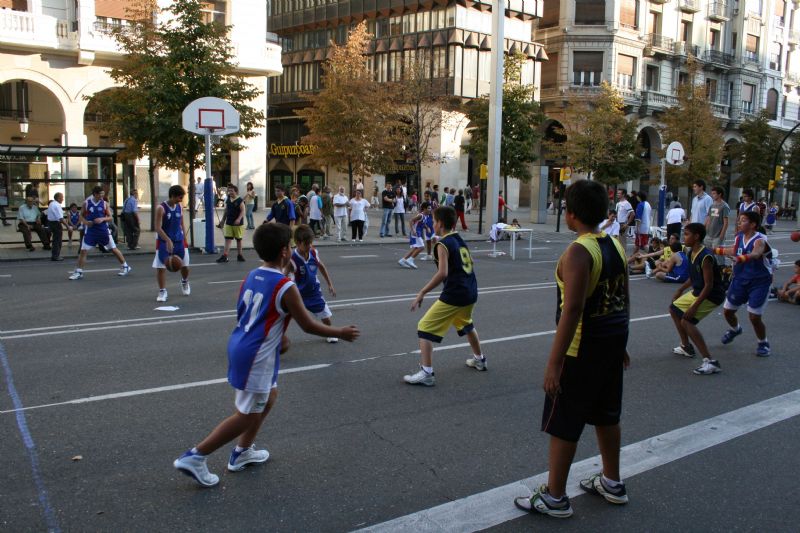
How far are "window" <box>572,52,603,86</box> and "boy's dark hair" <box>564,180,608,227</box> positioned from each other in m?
45.0

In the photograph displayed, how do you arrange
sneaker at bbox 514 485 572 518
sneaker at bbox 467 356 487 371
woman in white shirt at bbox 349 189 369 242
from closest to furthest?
sneaker at bbox 514 485 572 518 < sneaker at bbox 467 356 487 371 < woman in white shirt at bbox 349 189 369 242

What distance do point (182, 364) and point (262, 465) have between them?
2.77 metres

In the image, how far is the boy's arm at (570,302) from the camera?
362 centimetres

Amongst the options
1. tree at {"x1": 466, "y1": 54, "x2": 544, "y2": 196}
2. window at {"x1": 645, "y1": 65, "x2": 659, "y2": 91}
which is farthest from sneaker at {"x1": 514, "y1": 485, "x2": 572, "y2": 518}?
window at {"x1": 645, "y1": 65, "x2": 659, "y2": 91}

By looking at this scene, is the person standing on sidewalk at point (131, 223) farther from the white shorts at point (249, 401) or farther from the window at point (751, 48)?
the window at point (751, 48)

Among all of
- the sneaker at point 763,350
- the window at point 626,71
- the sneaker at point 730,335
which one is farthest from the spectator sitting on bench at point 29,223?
the window at point 626,71

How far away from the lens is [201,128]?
1695 cm

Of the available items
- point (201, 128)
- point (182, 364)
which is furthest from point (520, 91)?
point (182, 364)

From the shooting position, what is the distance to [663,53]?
48.6 m

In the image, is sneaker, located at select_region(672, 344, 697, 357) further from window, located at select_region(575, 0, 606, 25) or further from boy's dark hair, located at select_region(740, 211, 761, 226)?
window, located at select_region(575, 0, 606, 25)

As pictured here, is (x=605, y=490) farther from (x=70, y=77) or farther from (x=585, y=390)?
(x=70, y=77)

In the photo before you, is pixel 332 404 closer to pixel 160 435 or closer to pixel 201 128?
pixel 160 435

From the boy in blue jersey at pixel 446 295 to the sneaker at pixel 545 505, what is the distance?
2.49 meters

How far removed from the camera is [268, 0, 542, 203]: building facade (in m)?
43.0
